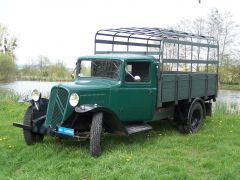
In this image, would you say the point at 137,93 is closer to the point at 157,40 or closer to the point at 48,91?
the point at 157,40

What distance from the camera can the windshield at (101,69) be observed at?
787cm

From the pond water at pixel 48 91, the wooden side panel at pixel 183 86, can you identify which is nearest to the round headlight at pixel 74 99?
the wooden side panel at pixel 183 86

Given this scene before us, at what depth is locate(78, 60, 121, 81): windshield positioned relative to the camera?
25.8 ft

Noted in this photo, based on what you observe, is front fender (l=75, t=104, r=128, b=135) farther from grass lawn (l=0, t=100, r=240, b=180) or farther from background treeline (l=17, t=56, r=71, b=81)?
background treeline (l=17, t=56, r=71, b=81)

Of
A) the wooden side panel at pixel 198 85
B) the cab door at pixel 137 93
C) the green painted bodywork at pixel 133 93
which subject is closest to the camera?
the green painted bodywork at pixel 133 93

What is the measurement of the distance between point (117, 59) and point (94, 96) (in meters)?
1.01

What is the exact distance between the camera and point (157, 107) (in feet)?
27.5

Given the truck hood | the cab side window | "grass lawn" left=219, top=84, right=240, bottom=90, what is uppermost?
the cab side window

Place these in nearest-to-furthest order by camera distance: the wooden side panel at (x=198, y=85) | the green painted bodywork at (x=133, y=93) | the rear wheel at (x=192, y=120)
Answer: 1. the green painted bodywork at (x=133, y=93)
2. the rear wheel at (x=192, y=120)
3. the wooden side panel at (x=198, y=85)

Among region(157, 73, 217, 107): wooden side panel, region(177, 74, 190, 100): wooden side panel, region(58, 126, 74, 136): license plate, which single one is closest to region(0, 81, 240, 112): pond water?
region(157, 73, 217, 107): wooden side panel

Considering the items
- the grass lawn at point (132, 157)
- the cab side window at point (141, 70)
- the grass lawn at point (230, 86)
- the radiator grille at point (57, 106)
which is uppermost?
the cab side window at point (141, 70)

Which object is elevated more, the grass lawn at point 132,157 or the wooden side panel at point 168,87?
the wooden side panel at point 168,87

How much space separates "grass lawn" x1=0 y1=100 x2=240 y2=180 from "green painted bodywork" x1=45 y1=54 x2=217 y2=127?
538 millimetres

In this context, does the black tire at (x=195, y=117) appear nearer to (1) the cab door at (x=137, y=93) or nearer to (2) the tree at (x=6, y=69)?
(1) the cab door at (x=137, y=93)
